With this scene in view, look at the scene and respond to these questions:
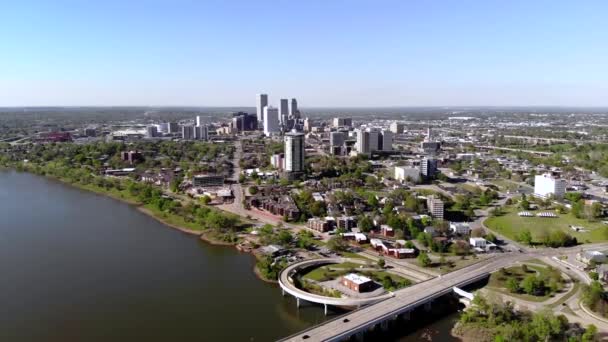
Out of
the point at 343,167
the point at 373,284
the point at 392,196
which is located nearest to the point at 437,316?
the point at 373,284

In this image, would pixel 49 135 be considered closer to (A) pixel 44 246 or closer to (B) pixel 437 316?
(A) pixel 44 246

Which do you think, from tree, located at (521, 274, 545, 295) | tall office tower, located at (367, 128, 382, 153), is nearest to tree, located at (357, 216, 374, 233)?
tree, located at (521, 274, 545, 295)

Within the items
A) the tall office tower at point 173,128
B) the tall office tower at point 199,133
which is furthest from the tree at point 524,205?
the tall office tower at point 173,128

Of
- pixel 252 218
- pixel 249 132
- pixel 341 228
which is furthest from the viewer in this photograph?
pixel 249 132

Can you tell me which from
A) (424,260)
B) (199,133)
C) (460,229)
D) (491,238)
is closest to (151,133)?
(199,133)

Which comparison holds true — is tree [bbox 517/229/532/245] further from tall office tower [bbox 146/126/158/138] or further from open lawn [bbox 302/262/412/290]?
tall office tower [bbox 146/126/158/138]

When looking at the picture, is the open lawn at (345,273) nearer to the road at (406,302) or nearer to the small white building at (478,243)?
the road at (406,302)
